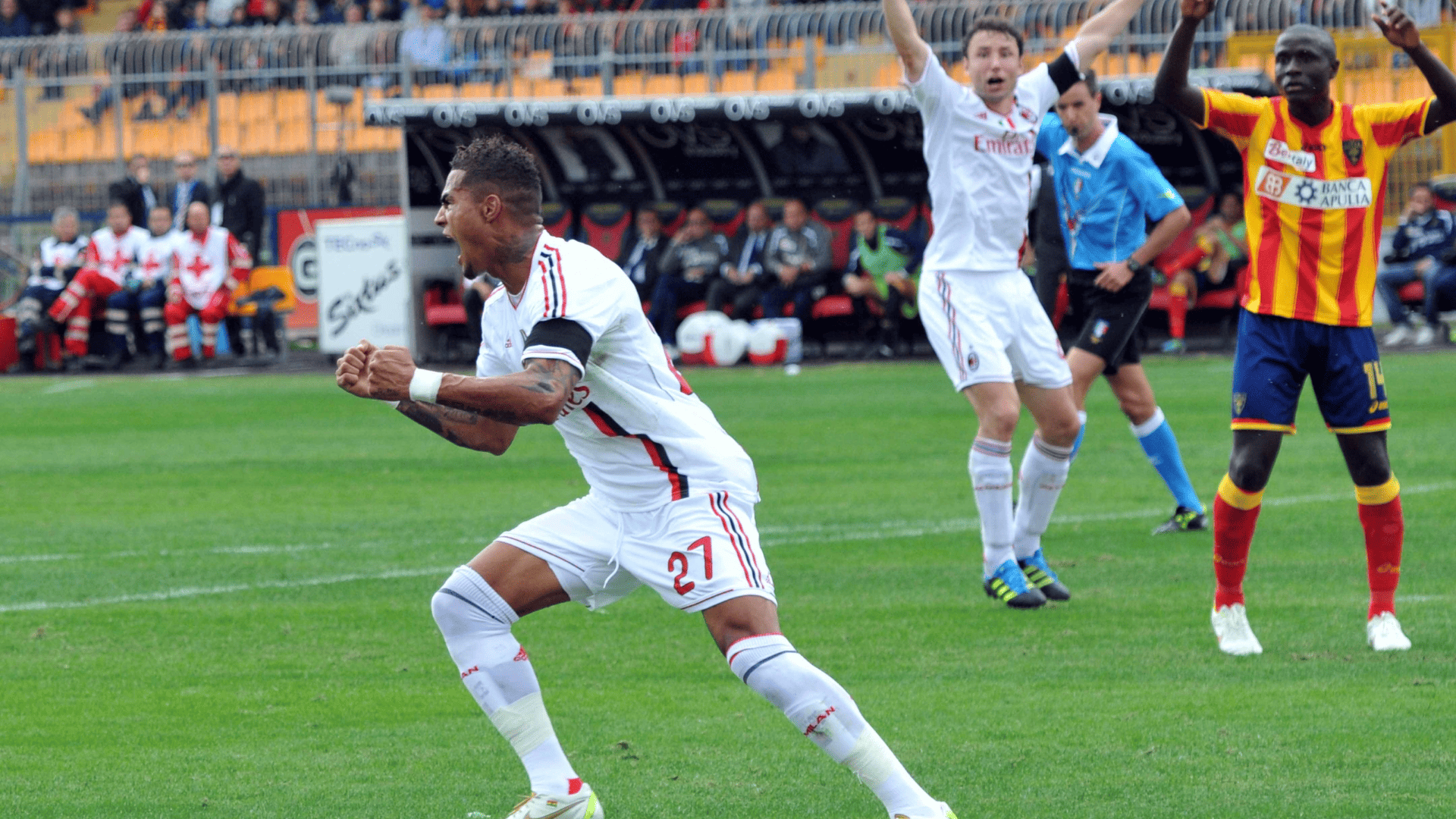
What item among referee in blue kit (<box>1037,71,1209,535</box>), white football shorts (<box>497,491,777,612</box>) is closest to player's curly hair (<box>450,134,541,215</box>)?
white football shorts (<box>497,491,777,612</box>)

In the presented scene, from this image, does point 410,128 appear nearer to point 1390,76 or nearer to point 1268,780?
point 1390,76

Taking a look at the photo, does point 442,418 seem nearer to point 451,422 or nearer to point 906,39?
point 451,422

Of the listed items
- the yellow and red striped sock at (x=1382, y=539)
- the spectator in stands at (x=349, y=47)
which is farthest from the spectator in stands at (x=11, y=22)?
the yellow and red striped sock at (x=1382, y=539)

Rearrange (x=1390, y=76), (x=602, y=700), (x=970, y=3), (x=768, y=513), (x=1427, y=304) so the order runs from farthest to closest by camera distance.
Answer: (x=970, y=3) → (x=1390, y=76) → (x=1427, y=304) → (x=768, y=513) → (x=602, y=700)

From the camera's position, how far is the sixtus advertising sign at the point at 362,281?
21.2 metres

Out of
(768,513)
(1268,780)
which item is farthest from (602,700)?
(768,513)

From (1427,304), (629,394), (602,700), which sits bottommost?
(1427,304)

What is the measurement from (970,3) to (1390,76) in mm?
5102

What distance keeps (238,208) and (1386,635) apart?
18.1 metres

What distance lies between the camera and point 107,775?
5094mm

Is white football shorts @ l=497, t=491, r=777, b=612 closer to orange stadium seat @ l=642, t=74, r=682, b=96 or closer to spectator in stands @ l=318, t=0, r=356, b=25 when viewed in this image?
orange stadium seat @ l=642, t=74, r=682, b=96

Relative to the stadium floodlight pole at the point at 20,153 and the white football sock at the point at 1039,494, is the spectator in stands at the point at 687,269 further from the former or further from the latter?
the white football sock at the point at 1039,494

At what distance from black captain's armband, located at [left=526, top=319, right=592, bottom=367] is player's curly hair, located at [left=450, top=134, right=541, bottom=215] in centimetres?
35

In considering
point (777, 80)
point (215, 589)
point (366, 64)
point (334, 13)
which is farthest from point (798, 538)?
point (334, 13)
